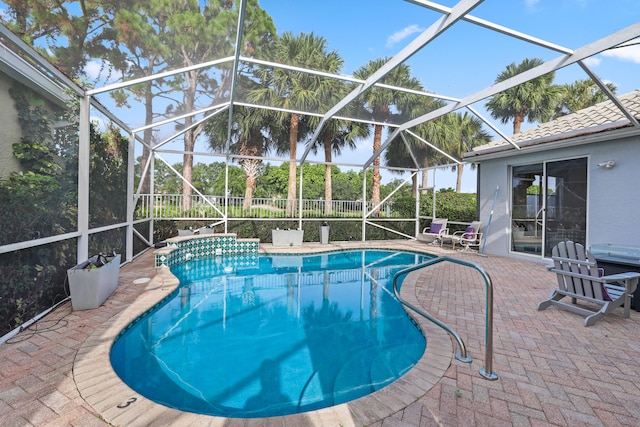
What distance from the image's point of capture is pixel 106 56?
4.18m

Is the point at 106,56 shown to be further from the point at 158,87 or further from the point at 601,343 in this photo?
the point at 601,343

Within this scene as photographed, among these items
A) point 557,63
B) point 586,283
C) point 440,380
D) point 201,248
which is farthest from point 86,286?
point 557,63

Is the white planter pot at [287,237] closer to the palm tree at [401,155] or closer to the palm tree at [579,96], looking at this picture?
the palm tree at [401,155]

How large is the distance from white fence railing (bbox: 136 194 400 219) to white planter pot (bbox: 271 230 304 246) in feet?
2.85

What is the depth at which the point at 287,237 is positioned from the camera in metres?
11.3

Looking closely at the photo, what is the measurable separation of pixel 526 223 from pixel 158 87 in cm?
1002

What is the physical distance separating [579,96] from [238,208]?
67.1 feet

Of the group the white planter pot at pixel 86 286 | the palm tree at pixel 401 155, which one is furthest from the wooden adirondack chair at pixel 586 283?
the palm tree at pixel 401 155

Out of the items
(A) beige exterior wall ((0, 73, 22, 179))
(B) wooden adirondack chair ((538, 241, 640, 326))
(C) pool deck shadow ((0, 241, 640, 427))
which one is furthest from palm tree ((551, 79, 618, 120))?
(A) beige exterior wall ((0, 73, 22, 179))

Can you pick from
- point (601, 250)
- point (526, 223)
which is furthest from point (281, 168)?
point (601, 250)

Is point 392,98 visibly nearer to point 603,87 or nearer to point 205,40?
point 603,87

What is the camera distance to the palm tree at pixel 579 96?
16734 mm

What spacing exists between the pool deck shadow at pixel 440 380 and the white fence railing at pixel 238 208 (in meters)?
5.96

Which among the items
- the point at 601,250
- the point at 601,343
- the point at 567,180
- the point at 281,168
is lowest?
the point at 601,343
